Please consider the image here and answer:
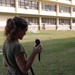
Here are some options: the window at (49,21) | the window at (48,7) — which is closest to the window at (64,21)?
the window at (49,21)

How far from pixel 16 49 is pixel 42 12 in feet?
144

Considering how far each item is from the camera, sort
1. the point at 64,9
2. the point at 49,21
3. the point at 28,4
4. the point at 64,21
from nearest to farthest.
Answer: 1. the point at 28,4
2. the point at 49,21
3. the point at 64,9
4. the point at 64,21

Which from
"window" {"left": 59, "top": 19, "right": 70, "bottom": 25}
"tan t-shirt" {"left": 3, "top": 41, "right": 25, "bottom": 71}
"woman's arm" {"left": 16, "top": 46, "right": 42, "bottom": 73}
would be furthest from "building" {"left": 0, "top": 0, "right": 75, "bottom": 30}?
"woman's arm" {"left": 16, "top": 46, "right": 42, "bottom": 73}

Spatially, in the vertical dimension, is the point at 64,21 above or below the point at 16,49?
below

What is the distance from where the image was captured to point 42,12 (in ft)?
153

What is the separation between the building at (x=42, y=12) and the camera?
40.1m

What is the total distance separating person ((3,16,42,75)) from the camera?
2.89 metres

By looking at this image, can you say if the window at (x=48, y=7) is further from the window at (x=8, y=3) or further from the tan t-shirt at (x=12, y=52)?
the tan t-shirt at (x=12, y=52)

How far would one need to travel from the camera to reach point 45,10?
48125 millimetres

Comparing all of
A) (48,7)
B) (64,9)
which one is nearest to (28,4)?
(48,7)

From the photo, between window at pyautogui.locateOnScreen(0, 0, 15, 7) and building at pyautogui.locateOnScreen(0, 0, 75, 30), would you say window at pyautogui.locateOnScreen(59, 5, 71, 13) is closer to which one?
building at pyautogui.locateOnScreen(0, 0, 75, 30)

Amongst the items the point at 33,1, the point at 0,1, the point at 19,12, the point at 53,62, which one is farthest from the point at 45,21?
the point at 53,62

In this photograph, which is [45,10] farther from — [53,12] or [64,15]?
[64,15]

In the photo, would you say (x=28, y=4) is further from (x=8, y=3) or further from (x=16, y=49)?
(x=16, y=49)
